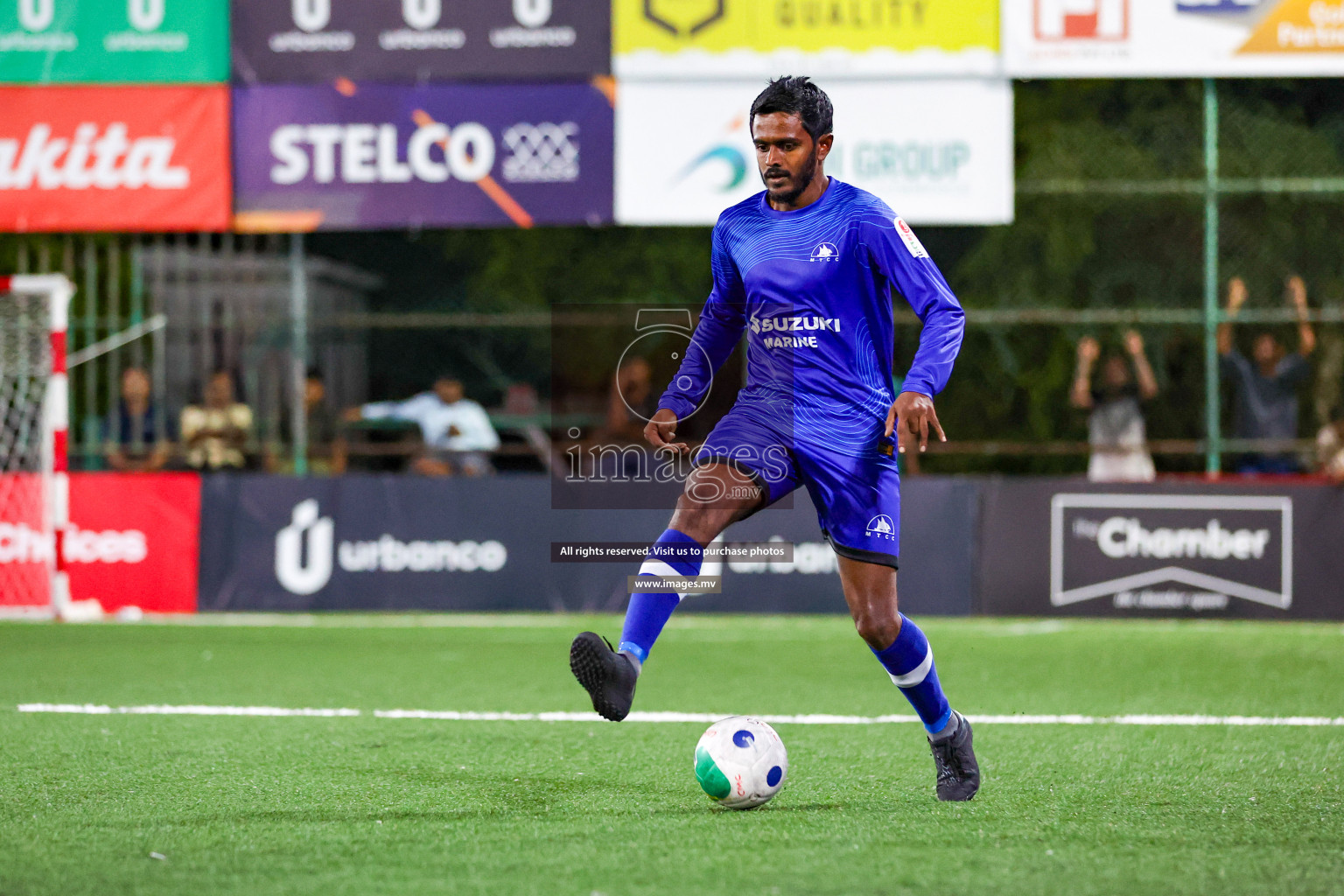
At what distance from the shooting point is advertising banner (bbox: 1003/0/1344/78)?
11.5m

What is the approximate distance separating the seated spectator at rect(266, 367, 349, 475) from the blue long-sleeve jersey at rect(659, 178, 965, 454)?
7905 mm

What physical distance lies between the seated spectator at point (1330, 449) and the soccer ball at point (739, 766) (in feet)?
25.4

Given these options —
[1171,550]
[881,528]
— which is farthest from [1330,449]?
[881,528]

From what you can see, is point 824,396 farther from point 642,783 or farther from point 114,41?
point 114,41

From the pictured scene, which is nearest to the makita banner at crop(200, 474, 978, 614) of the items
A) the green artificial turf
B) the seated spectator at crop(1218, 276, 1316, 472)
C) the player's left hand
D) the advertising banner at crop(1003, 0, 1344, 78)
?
the green artificial turf

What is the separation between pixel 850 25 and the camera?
456 inches

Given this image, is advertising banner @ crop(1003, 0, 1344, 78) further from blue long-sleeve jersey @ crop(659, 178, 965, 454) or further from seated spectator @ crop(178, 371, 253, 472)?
blue long-sleeve jersey @ crop(659, 178, 965, 454)

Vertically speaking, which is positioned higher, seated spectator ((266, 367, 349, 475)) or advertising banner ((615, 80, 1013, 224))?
advertising banner ((615, 80, 1013, 224))

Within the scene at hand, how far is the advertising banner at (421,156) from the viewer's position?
38.7 feet

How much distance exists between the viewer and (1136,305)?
17.0 metres

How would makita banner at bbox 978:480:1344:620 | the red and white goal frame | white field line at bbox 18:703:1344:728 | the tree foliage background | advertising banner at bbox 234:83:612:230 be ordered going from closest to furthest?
white field line at bbox 18:703:1344:728
makita banner at bbox 978:480:1344:620
the red and white goal frame
advertising banner at bbox 234:83:612:230
the tree foliage background

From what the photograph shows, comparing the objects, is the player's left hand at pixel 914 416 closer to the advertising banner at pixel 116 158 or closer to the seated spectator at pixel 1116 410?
the seated spectator at pixel 1116 410

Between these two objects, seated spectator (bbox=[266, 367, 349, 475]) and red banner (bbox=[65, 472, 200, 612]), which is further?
seated spectator (bbox=[266, 367, 349, 475])

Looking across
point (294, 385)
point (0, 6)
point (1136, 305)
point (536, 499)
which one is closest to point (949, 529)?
point (536, 499)
